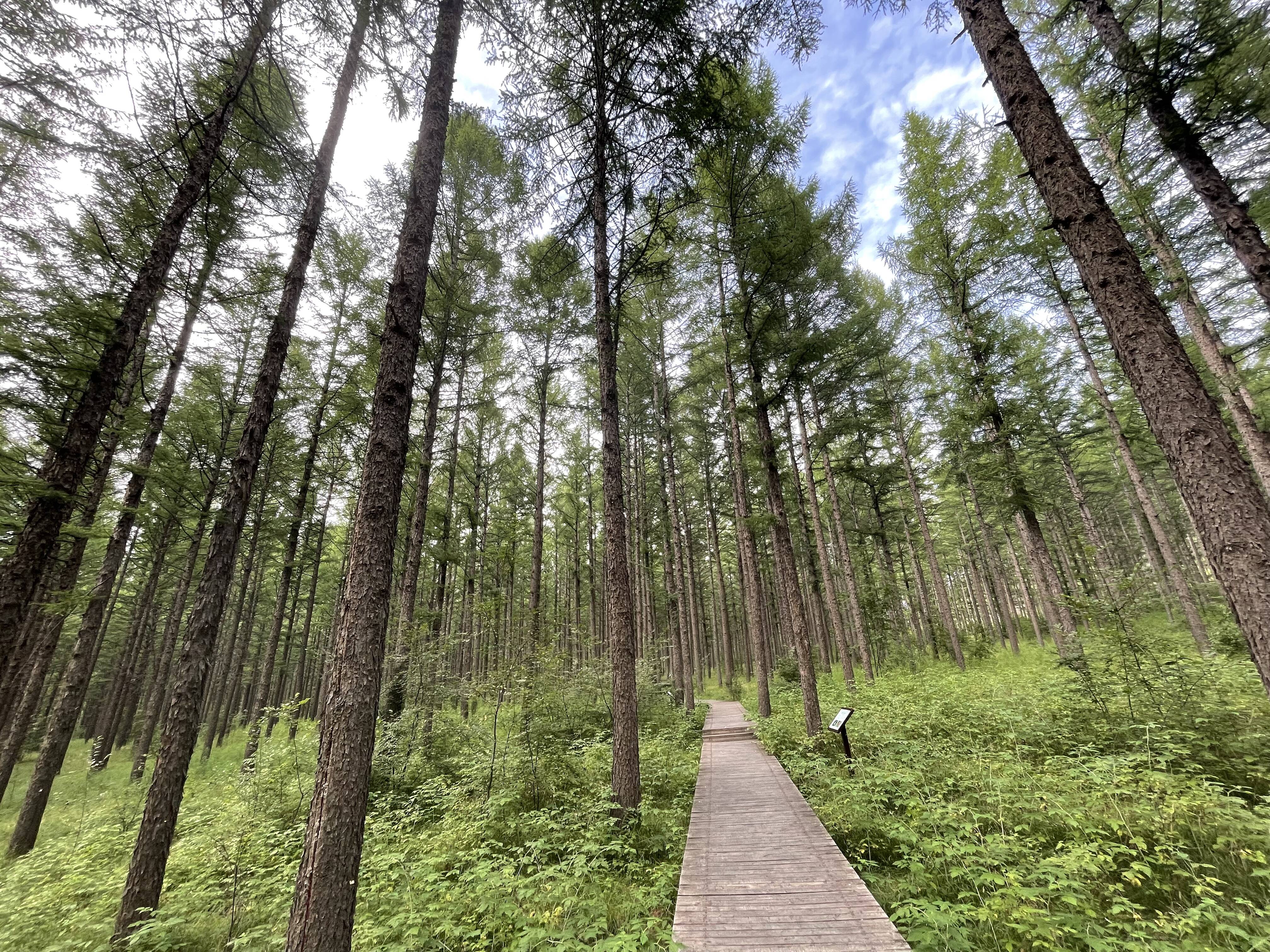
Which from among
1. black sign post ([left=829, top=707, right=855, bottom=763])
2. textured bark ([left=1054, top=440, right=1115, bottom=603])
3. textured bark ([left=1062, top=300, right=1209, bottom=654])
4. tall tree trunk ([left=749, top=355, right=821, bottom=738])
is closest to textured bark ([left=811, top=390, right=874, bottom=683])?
tall tree trunk ([left=749, top=355, right=821, bottom=738])

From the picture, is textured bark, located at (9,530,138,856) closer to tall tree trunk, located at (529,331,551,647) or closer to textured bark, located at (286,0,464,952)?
tall tree trunk, located at (529,331,551,647)

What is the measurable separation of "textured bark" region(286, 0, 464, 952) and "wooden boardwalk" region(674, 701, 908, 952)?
109 inches

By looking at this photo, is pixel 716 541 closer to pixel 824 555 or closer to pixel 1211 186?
pixel 824 555

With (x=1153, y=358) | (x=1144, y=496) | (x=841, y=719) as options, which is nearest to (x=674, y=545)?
(x=841, y=719)

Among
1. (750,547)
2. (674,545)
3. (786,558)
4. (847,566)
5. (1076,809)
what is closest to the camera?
(1076,809)

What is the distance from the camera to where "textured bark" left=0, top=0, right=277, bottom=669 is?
493cm

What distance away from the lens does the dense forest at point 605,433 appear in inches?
159

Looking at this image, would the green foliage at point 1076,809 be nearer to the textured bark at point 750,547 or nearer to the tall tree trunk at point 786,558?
the tall tree trunk at point 786,558

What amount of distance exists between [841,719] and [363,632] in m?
6.79

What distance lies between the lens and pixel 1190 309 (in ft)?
36.4

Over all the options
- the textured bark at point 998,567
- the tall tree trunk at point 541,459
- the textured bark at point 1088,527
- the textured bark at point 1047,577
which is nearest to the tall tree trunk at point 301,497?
the tall tree trunk at point 541,459

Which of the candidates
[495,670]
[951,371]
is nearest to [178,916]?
[495,670]

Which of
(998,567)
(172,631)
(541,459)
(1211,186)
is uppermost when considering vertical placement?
(1211,186)

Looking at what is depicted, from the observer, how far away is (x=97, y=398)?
5680 millimetres
